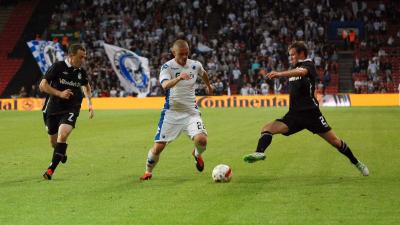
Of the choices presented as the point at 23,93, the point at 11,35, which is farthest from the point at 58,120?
the point at 11,35

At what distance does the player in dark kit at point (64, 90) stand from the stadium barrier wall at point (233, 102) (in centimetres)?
2906

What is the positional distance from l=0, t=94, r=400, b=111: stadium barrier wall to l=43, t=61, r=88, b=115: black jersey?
2909cm

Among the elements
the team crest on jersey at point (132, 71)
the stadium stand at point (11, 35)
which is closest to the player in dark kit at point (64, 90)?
the team crest on jersey at point (132, 71)

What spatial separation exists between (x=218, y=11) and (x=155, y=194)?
135 feet

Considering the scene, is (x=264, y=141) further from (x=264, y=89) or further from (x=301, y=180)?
(x=264, y=89)

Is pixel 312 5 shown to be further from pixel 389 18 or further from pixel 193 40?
pixel 193 40

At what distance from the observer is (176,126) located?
36.9 feet

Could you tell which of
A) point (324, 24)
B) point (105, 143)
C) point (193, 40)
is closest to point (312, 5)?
point (324, 24)

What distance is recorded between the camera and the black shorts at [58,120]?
1206cm

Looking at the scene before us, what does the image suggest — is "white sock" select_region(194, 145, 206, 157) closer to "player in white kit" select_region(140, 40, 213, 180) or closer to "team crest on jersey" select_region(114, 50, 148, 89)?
"player in white kit" select_region(140, 40, 213, 180)

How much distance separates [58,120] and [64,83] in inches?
29.5

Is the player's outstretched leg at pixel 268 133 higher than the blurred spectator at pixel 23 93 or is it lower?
higher

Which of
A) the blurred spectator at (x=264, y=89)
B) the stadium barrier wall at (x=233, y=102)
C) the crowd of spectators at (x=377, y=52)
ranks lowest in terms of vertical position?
the stadium barrier wall at (x=233, y=102)

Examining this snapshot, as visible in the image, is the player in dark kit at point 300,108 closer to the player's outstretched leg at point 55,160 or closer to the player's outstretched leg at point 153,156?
the player's outstretched leg at point 153,156
